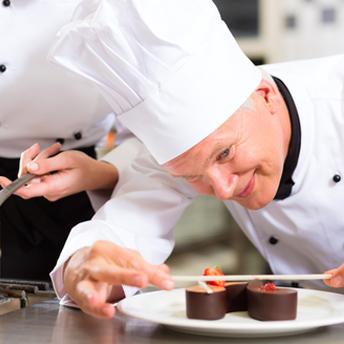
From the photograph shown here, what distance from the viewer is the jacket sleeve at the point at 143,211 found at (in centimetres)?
158

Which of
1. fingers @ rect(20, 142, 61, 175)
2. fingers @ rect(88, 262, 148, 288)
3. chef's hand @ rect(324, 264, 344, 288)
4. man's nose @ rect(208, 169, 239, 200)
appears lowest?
chef's hand @ rect(324, 264, 344, 288)

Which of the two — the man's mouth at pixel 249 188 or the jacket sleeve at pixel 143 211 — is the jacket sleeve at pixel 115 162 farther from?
the man's mouth at pixel 249 188

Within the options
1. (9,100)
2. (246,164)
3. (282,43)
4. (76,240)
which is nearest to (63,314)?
(76,240)

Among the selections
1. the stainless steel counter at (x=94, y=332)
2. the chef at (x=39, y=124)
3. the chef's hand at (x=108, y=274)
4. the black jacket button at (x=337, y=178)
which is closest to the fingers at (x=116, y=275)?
the chef's hand at (x=108, y=274)

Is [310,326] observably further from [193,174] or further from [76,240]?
[76,240]

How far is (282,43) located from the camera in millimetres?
3689

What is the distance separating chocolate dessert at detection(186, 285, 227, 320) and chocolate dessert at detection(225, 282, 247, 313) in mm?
52

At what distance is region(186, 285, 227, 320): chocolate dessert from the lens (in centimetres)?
121

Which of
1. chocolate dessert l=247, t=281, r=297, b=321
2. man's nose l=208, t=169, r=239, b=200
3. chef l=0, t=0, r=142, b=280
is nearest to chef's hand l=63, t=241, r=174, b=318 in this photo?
chocolate dessert l=247, t=281, r=297, b=321

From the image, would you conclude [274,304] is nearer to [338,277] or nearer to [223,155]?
[338,277]

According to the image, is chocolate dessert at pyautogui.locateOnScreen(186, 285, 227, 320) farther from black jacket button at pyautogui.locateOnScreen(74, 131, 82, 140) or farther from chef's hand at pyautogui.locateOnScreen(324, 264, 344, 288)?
black jacket button at pyautogui.locateOnScreen(74, 131, 82, 140)

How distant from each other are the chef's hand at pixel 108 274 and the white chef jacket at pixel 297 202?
0.28 metres

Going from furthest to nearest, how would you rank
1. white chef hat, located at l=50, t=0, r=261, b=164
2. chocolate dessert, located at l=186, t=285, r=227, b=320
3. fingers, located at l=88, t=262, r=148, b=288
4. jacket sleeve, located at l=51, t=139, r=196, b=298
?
1. jacket sleeve, located at l=51, t=139, r=196, b=298
2. white chef hat, located at l=50, t=0, r=261, b=164
3. chocolate dessert, located at l=186, t=285, r=227, b=320
4. fingers, located at l=88, t=262, r=148, b=288

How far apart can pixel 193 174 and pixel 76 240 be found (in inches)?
10.2
